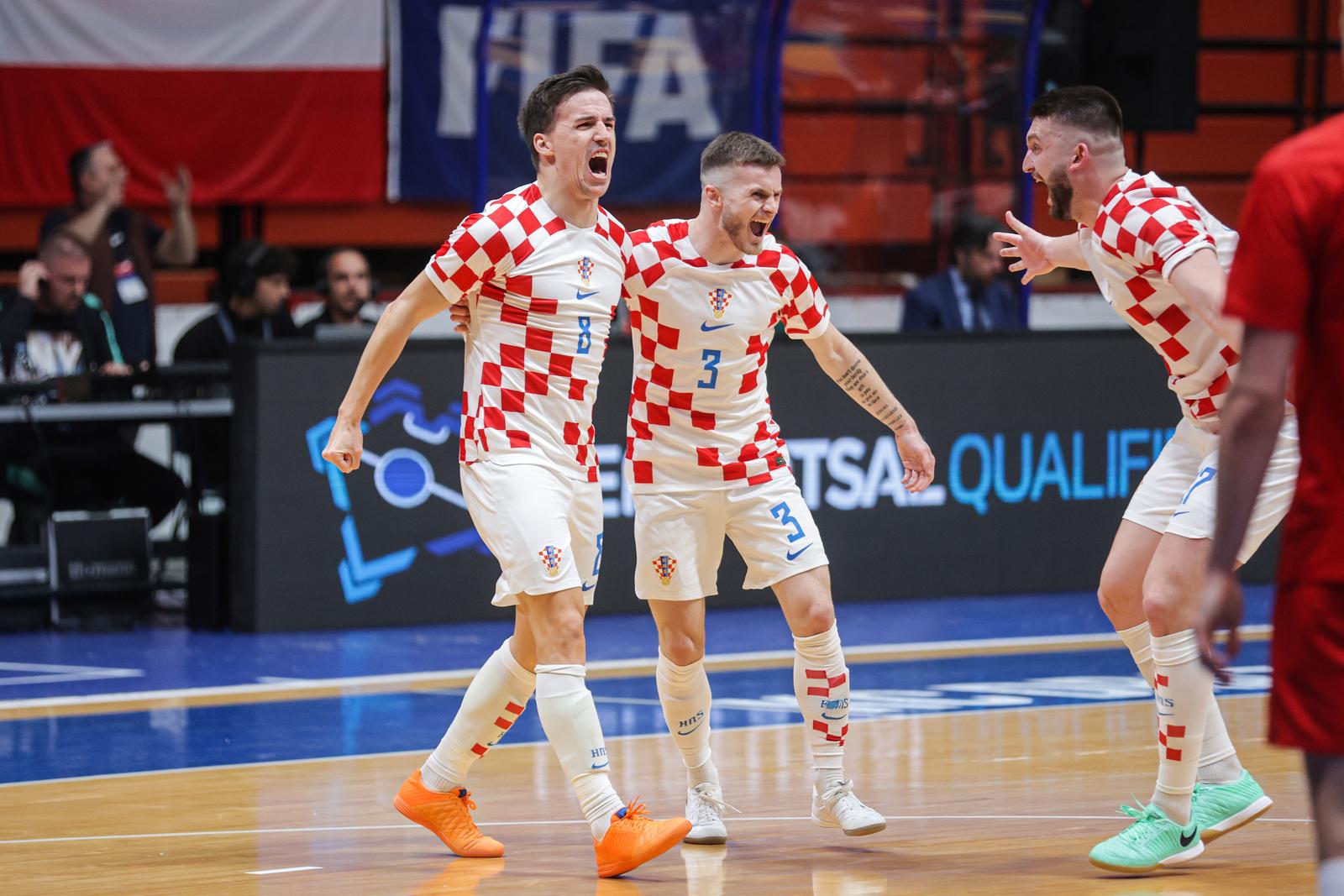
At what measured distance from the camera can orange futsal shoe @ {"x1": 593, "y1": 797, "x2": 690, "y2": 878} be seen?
516 cm

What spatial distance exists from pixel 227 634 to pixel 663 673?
466 centimetres

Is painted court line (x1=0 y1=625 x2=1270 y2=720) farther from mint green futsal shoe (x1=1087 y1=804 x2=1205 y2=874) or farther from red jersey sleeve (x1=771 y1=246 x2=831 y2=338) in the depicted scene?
mint green futsal shoe (x1=1087 y1=804 x2=1205 y2=874)

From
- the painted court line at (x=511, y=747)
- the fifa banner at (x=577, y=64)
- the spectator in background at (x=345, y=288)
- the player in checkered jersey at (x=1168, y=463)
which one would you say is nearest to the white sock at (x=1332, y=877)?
the player in checkered jersey at (x=1168, y=463)

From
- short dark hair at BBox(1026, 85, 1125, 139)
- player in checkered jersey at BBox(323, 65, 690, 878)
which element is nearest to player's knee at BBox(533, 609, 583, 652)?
player in checkered jersey at BBox(323, 65, 690, 878)

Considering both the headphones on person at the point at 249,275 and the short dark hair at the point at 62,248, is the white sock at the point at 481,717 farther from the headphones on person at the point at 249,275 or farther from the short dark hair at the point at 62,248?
the short dark hair at the point at 62,248

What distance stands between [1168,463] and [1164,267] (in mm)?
656

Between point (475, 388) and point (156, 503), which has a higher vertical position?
point (475, 388)

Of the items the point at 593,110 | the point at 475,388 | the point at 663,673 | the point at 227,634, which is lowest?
the point at 227,634

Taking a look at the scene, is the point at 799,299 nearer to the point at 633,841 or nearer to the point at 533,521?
the point at 533,521

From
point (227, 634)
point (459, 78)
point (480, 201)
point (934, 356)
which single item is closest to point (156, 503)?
point (227, 634)

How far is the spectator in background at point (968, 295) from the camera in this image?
1145 cm

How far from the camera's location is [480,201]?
11.6 meters

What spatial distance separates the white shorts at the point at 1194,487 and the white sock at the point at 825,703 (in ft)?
3.03

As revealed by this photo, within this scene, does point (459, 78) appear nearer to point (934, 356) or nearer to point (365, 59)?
point (365, 59)
